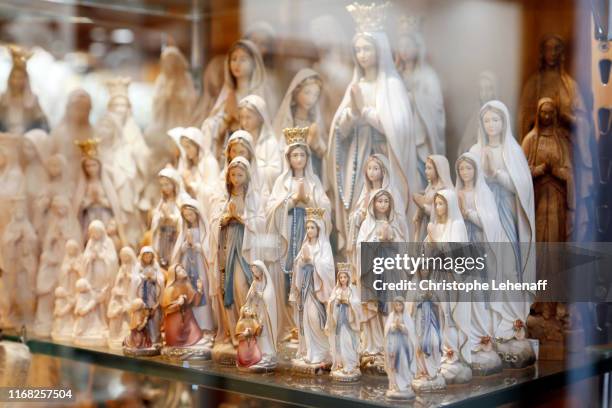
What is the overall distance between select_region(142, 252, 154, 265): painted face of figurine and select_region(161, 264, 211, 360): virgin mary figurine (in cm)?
10

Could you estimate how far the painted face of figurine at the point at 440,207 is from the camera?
3.48 m

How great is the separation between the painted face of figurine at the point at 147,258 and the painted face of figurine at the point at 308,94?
853mm

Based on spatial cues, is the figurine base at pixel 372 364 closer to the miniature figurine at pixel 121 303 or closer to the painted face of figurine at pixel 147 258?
the painted face of figurine at pixel 147 258

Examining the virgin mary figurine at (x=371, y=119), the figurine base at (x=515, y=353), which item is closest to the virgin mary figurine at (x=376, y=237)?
the virgin mary figurine at (x=371, y=119)

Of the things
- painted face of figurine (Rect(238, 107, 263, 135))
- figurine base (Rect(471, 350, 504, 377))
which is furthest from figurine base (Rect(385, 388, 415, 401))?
painted face of figurine (Rect(238, 107, 263, 135))

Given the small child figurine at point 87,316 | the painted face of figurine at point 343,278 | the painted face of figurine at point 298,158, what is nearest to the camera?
the painted face of figurine at point 343,278

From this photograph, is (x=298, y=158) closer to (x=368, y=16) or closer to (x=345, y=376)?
(x=368, y=16)

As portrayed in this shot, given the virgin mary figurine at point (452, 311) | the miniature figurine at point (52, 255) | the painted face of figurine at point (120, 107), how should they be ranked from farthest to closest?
the painted face of figurine at point (120, 107) → the miniature figurine at point (52, 255) → the virgin mary figurine at point (452, 311)

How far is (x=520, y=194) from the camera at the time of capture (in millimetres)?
3760

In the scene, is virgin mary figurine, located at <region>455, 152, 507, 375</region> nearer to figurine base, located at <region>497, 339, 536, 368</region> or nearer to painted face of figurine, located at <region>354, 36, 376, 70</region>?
figurine base, located at <region>497, 339, 536, 368</region>

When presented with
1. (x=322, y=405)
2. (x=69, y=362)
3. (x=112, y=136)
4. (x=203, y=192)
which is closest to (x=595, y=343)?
(x=322, y=405)

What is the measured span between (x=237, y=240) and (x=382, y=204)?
0.58 m

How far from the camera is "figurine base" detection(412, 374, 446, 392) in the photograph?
3303 mm

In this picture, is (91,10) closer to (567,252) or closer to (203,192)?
(203,192)
